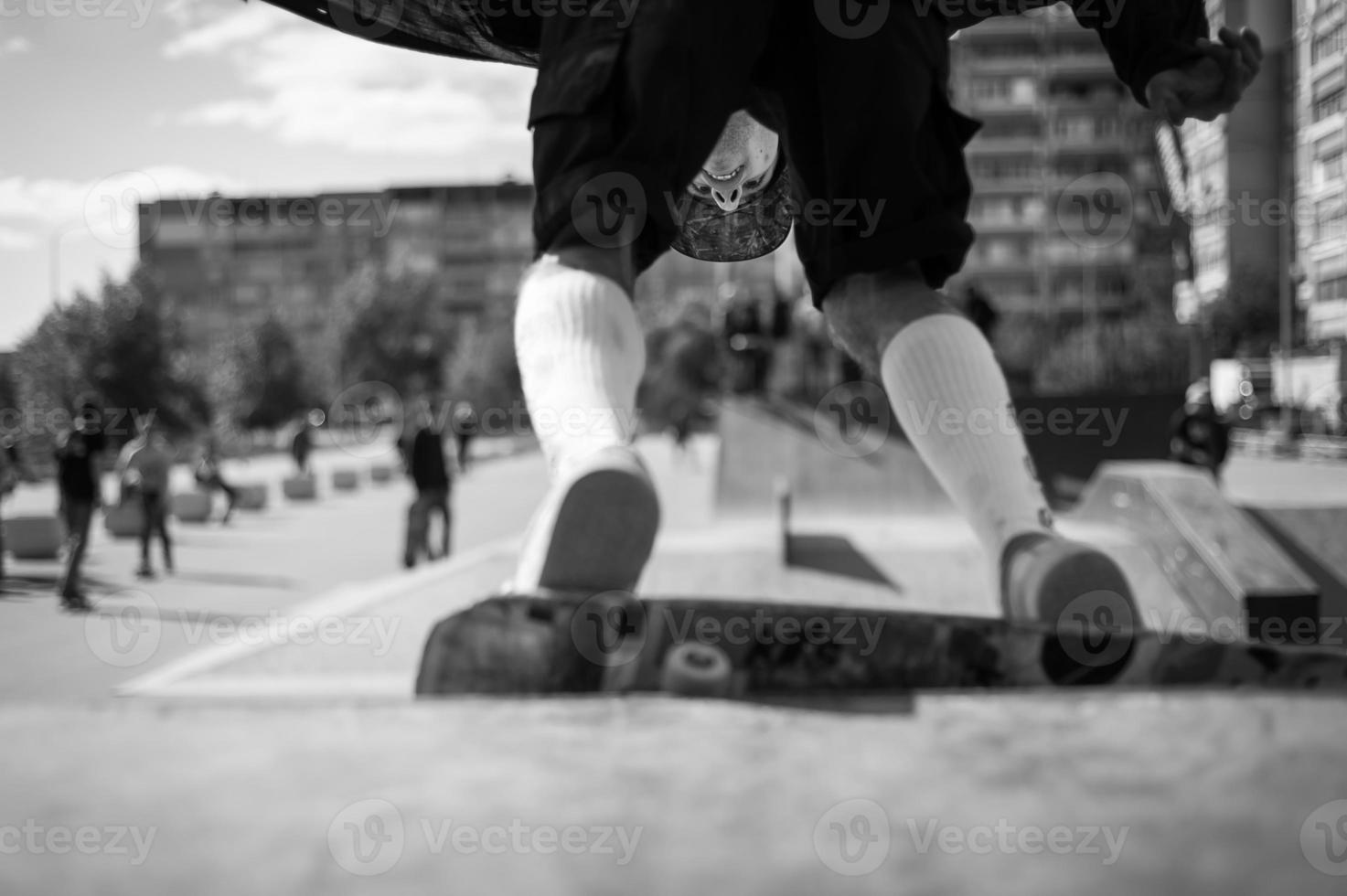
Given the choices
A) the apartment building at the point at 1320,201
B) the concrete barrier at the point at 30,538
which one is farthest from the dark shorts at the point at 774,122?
the apartment building at the point at 1320,201

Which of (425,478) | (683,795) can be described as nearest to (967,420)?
(683,795)

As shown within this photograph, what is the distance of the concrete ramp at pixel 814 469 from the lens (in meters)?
Result: 12.2

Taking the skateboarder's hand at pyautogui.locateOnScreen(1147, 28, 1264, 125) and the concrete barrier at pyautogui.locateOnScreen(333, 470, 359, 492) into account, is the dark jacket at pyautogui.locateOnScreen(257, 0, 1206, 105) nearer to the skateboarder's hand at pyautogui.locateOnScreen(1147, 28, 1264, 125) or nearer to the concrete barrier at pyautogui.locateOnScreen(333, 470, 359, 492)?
the skateboarder's hand at pyautogui.locateOnScreen(1147, 28, 1264, 125)

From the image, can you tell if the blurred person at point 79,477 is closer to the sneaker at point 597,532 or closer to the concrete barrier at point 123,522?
the concrete barrier at point 123,522

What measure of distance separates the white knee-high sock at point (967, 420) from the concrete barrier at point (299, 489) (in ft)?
77.6

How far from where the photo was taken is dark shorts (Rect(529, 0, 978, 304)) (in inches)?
53.1

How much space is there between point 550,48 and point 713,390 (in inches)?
2616

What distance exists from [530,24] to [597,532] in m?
0.85

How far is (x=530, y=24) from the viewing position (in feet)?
5.16

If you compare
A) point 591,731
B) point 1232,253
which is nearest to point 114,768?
point 591,731

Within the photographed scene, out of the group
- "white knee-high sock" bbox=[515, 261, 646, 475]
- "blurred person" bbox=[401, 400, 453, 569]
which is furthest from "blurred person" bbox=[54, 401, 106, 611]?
"white knee-high sock" bbox=[515, 261, 646, 475]

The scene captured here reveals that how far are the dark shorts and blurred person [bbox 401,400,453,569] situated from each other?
360 inches

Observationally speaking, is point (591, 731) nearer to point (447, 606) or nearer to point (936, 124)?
point (936, 124)

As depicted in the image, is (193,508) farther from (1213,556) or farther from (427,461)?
(1213,556)
